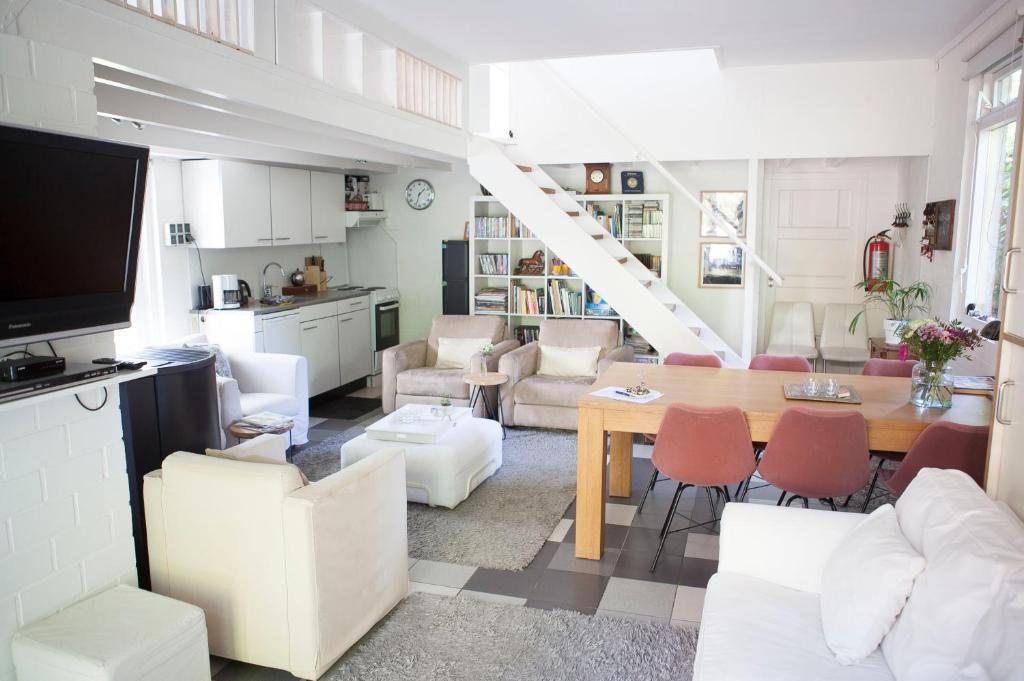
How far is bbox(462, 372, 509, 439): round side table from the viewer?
5992 millimetres

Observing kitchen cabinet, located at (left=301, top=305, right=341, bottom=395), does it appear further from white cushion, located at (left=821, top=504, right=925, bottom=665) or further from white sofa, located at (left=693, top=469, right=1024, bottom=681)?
white cushion, located at (left=821, top=504, right=925, bottom=665)

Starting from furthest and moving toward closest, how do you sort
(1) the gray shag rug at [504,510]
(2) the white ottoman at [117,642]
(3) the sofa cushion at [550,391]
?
(3) the sofa cushion at [550,391] → (1) the gray shag rug at [504,510] → (2) the white ottoman at [117,642]

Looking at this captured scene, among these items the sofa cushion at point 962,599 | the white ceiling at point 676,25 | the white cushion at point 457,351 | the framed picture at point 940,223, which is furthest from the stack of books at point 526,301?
the sofa cushion at point 962,599

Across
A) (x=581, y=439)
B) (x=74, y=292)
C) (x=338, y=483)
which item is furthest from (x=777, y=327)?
(x=74, y=292)

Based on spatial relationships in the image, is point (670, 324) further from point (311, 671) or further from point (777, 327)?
point (311, 671)

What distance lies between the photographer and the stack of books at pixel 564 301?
25.1ft

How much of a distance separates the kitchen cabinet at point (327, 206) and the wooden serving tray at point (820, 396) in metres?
4.97

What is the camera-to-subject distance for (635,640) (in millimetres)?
3230

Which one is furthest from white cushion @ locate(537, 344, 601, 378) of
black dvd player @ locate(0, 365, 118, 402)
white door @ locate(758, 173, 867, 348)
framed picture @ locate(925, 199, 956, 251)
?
black dvd player @ locate(0, 365, 118, 402)

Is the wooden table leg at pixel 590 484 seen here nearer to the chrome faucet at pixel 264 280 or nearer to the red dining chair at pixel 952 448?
the red dining chair at pixel 952 448

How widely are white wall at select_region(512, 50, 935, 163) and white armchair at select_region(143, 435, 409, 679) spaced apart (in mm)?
4783

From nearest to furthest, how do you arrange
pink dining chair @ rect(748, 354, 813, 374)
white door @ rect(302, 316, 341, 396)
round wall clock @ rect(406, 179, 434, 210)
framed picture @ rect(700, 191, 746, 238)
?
pink dining chair @ rect(748, 354, 813, 374), white door @ rect(302, 316, 341, 396), framed picture @ rect(700, 191, 746, 238), round wall clock @ rect(406, 179, 434, 210)

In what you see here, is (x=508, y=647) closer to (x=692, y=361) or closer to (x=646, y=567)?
(x=646, y=567)

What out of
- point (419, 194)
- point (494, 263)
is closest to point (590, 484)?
point (494, 263)
